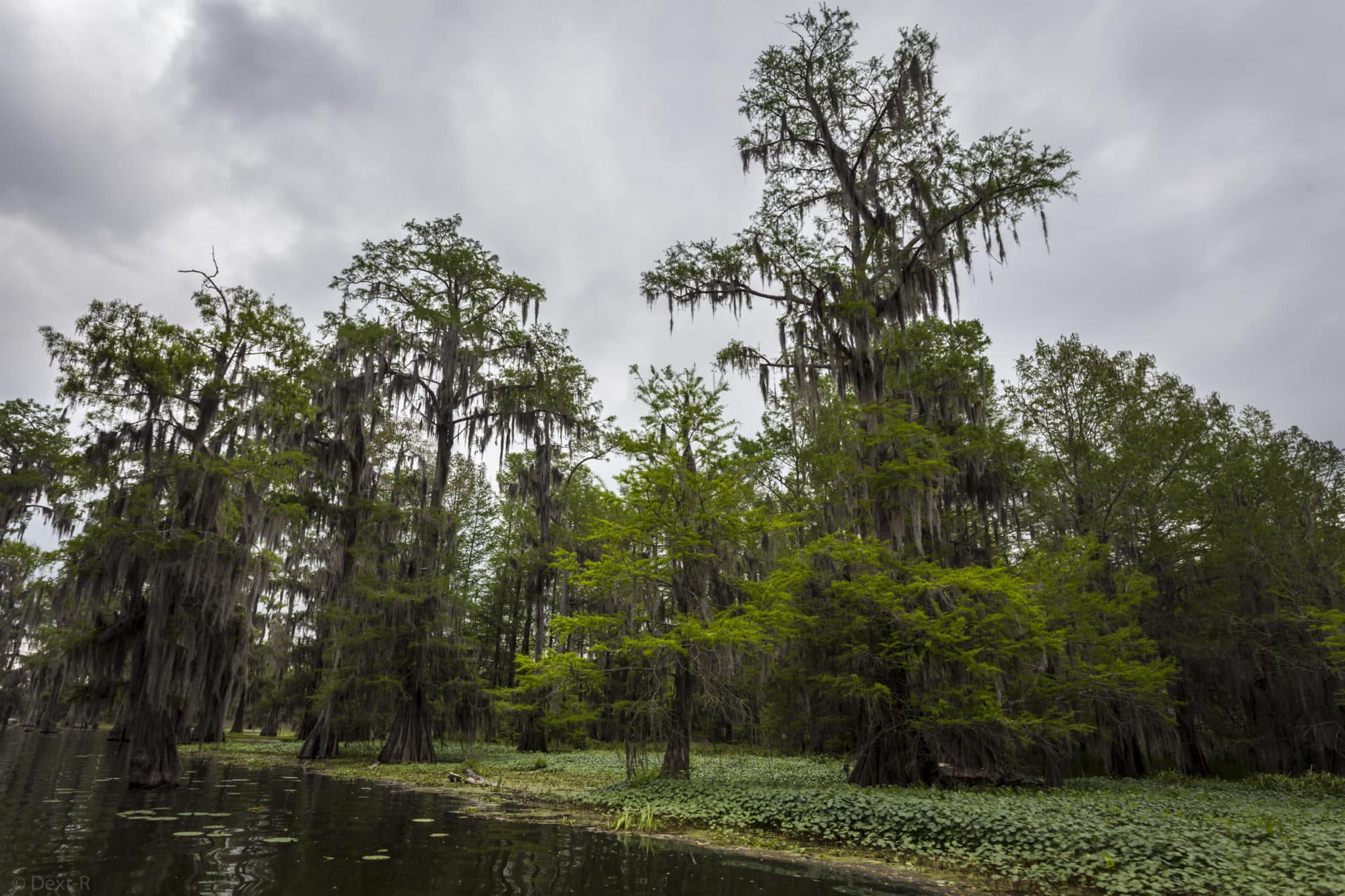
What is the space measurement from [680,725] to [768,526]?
15.8 feet

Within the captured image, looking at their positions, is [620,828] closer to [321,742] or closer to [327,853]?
[327,853]

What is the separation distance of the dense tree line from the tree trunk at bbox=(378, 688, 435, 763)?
0.11 metres

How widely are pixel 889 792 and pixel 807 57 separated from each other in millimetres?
20051

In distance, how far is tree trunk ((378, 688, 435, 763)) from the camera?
20.7 meters

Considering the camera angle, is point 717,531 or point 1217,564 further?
point 1217,564

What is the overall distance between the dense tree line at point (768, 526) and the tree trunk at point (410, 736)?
0.11m

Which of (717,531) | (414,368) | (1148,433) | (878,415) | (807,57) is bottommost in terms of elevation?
(717,531)

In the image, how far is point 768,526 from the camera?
14570mm

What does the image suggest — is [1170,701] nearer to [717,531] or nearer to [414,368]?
[717,531]

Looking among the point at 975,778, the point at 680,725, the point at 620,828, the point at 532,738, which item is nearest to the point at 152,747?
the point at 620,828

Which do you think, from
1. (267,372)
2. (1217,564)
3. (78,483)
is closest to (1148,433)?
(1217,564)

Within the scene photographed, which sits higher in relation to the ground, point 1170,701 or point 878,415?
point 878,415

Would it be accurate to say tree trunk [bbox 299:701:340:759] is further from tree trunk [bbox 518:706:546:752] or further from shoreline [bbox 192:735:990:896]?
tree trunk [bbox 518:706:546:752]

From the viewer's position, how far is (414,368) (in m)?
23.5
